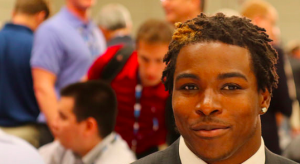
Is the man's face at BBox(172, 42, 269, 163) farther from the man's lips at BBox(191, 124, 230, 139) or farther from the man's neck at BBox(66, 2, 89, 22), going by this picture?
the man's neck at BBox(66, 2, 89, 22)

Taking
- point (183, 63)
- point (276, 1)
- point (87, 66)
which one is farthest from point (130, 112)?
point (276, 1)

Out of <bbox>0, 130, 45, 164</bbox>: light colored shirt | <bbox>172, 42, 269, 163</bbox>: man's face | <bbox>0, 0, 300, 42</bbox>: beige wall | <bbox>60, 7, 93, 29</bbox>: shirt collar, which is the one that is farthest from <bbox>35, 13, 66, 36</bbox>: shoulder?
<bbox>0, 0, 300, 42</bbox>: beige wall

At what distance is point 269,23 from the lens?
3.59 metres

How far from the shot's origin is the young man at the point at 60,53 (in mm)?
3197

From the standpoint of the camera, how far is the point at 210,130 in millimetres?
1338

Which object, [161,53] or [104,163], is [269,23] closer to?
[161,53]

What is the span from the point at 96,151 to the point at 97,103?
0.32 meters

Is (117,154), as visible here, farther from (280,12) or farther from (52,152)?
(280,12)

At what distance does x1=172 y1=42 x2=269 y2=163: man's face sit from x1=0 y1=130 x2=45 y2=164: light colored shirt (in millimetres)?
865

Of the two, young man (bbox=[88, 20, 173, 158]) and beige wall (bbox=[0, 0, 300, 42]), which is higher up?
young man (bbox=[88, 20, 173, 158])

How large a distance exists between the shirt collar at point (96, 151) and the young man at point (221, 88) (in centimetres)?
141

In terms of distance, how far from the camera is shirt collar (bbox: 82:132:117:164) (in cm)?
281

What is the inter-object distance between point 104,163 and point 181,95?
144cm

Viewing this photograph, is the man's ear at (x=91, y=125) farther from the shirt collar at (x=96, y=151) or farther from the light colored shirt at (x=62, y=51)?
the light colored shirt at (x=62, y=51)
